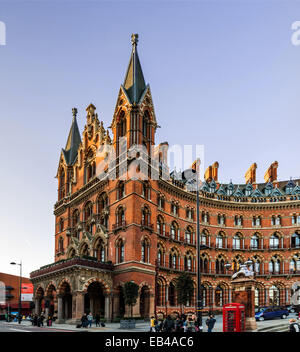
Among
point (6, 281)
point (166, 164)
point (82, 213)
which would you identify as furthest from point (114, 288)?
point (6, 281)

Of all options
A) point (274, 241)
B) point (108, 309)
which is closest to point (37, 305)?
point (108, 309)

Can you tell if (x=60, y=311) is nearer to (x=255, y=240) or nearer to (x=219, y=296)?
(x=219, y=296)

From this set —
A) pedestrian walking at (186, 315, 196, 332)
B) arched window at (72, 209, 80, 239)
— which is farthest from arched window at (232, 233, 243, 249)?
pedestrian walking at (186, 315, 196, 332)

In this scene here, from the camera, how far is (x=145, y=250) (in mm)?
49375

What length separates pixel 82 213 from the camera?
58.2 meters

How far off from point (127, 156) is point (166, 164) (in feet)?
34.6

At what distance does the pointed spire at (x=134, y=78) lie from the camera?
53125 millimetres

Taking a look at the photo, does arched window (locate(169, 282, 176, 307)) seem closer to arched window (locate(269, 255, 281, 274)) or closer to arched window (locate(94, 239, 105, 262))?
arched window (locate(94, 239, 105, 262))

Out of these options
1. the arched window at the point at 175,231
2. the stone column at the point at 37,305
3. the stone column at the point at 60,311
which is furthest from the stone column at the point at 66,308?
the arched window at the point at 175,231

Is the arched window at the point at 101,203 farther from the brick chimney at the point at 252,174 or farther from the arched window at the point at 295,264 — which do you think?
the arched window at the point at 295,264

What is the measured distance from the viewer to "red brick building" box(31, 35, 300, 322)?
48.1 metres

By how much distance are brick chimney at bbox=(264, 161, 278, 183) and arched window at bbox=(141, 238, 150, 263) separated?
30500mm

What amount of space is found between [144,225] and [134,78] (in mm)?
18335
